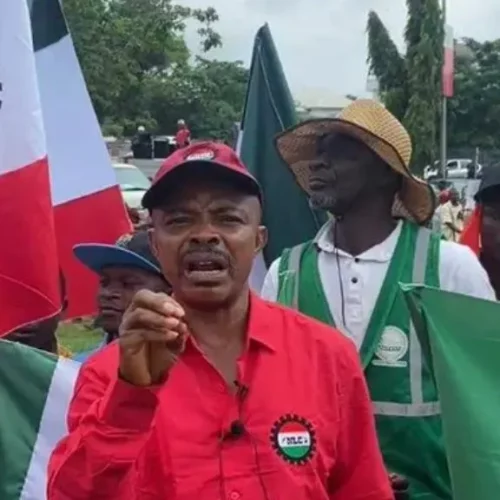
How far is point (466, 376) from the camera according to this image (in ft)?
9.83

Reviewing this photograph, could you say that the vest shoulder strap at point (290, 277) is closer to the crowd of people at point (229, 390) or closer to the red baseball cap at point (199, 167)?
the crowd of people at point (229, 390)

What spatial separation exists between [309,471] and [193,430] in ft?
0.81

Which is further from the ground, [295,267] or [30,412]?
[295,267]

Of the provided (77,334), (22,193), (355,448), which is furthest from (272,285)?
(77,334)

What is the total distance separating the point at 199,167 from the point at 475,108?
5599 centimetres

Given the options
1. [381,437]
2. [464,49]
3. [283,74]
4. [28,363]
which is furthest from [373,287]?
[464,49]

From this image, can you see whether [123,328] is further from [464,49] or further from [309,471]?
Answer: [464,49]

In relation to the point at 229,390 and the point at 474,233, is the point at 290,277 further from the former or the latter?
the point at 229,390

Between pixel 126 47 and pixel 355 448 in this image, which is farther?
pixel 126 47

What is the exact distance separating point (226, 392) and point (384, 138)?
4.78 ft

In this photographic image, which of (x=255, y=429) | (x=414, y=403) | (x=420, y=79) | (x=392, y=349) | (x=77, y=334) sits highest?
(x=255, y=429)

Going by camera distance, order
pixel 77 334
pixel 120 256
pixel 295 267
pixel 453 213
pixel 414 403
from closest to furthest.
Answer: pixel 414 403 → pixel 295 267 → pixel 120 256 → pixel 77 334 → pixel 453 213

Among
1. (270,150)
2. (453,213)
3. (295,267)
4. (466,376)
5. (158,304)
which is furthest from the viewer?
(453,213)

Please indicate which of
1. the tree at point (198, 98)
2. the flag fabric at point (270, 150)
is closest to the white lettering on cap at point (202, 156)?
the flag fabric at point (270, 150)
